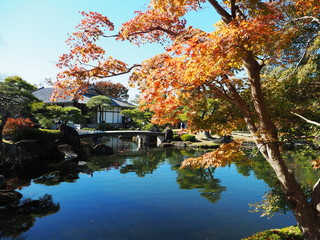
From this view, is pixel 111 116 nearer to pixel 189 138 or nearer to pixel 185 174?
pixel 189 138

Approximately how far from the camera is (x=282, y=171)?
449 centimetres

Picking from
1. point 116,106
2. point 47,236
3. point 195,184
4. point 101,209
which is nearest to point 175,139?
point 116,106

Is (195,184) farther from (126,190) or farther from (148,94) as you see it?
(148,94)

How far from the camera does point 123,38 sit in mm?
5730

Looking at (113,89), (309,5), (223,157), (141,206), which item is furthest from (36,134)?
(113,89)

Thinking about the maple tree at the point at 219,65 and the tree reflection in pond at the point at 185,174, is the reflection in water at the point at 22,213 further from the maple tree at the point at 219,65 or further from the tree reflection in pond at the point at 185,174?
the tree reflection in pond at the point at 185,174

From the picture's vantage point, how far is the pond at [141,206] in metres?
6.36

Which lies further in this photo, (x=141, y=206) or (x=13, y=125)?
(x=13, y=125)

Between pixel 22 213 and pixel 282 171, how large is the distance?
7.63m

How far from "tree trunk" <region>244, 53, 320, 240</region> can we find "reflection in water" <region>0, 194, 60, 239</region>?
6.64m

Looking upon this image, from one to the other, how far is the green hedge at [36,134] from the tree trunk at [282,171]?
1556 cm

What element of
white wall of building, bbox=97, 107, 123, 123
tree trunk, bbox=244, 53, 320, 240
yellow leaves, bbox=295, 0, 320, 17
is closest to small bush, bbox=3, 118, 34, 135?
tree trunk, bbox=244, 53, 320, 240

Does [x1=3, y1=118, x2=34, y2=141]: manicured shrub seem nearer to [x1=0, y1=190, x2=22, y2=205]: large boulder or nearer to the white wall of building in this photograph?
[x1=0, y1=190, x2=22, y2=205]: large boulder

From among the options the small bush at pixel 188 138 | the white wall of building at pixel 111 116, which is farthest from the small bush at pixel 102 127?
the small bush at pixel 188 138
